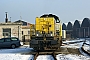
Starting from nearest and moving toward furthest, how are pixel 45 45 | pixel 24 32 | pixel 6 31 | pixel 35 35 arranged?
pixel 45 45
pixel 35 35
pixel 6 31
pixel 24 32

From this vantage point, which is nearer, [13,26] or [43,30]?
[43,30]

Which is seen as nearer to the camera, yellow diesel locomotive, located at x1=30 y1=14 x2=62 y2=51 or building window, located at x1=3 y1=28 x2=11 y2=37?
yellow diesel locomotive, located at x1=30 y1=14 x2=62 y2=51

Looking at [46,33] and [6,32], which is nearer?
[46,33]

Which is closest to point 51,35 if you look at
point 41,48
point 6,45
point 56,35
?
point 56,35

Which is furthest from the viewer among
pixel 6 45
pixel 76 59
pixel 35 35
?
pixel 6 45

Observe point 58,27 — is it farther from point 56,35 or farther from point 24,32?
point 24,32

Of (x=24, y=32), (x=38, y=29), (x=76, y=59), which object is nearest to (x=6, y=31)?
(x=24, y=32)

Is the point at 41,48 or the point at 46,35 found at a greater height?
the point at 46,35

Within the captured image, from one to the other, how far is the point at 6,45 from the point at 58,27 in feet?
27.4

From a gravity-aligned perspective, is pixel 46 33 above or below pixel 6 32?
below

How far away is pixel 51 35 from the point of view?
1698 centimetres

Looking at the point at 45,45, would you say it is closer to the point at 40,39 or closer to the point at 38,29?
the point at 40,39

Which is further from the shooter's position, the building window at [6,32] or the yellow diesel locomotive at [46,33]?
the building window at [6,32]

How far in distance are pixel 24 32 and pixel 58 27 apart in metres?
23.2
